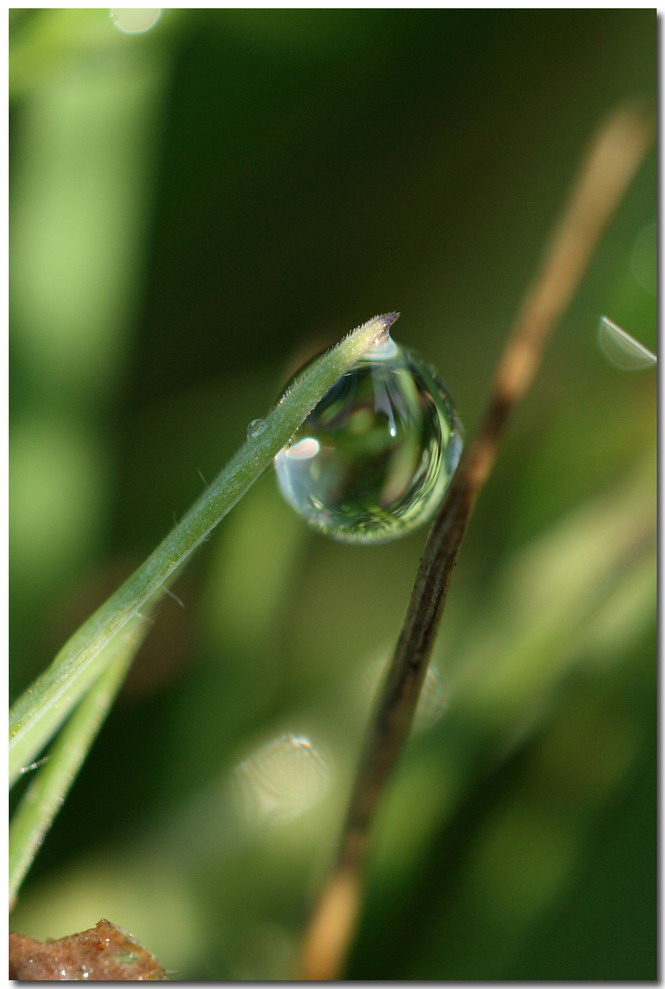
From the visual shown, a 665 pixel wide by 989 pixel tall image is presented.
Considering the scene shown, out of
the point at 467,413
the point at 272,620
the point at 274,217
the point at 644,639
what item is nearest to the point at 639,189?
the point at 467,413

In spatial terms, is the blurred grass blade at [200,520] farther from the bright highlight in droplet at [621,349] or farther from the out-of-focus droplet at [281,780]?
the bright highlight in droplet at [621,349]

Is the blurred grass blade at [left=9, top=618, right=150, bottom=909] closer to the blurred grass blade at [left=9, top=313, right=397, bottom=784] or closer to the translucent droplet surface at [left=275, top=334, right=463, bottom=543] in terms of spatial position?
the blurred grass blade at [left=9, top=313, right=397, bottom=784]

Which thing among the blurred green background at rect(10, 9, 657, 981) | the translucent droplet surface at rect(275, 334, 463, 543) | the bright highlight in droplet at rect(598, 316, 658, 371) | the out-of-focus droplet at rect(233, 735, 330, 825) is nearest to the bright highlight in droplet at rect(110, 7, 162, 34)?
the blurred green background at rect(10, 9, 657, 981)

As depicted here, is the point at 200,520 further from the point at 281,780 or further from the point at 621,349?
the point at 621,349

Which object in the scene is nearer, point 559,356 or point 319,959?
point 319,959

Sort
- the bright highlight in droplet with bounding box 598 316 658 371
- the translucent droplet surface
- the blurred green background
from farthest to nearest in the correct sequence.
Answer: the bright highlight in droplet with bounding box 598 316 658 371
the blurred green background
the translucent droplet surface

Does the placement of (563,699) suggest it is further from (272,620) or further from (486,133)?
(486,133)
